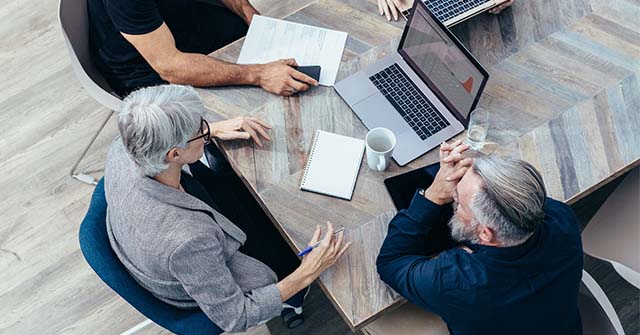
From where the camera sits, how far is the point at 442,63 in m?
1.91

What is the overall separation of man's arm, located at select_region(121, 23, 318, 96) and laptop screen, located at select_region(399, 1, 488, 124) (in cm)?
35

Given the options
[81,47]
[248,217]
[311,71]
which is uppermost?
[311,71]

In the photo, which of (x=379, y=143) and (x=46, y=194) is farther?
(x=46, y=194)

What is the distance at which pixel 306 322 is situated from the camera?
2.46m

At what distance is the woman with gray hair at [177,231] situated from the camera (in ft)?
5.14

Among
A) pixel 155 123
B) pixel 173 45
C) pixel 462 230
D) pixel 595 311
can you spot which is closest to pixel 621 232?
pixel 595 311

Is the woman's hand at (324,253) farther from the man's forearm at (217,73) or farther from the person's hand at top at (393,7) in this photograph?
the person's hand at top at (393,7)

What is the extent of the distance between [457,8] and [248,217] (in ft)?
3.33

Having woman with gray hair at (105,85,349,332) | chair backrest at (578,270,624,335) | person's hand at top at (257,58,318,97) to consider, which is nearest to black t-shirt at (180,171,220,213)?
woman with gray hair at (105,85,349,332)

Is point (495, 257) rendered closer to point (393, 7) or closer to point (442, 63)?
point (442, 63)

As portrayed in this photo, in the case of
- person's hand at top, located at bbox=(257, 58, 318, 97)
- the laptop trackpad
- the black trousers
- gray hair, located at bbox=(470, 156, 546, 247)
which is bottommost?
the black trousers

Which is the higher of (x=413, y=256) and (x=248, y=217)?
(x=413, y=256)

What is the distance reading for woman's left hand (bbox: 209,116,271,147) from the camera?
191 cm

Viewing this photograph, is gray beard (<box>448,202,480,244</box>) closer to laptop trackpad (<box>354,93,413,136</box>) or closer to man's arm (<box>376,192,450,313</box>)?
man's arm (<box>376,192,450,313</box>)
